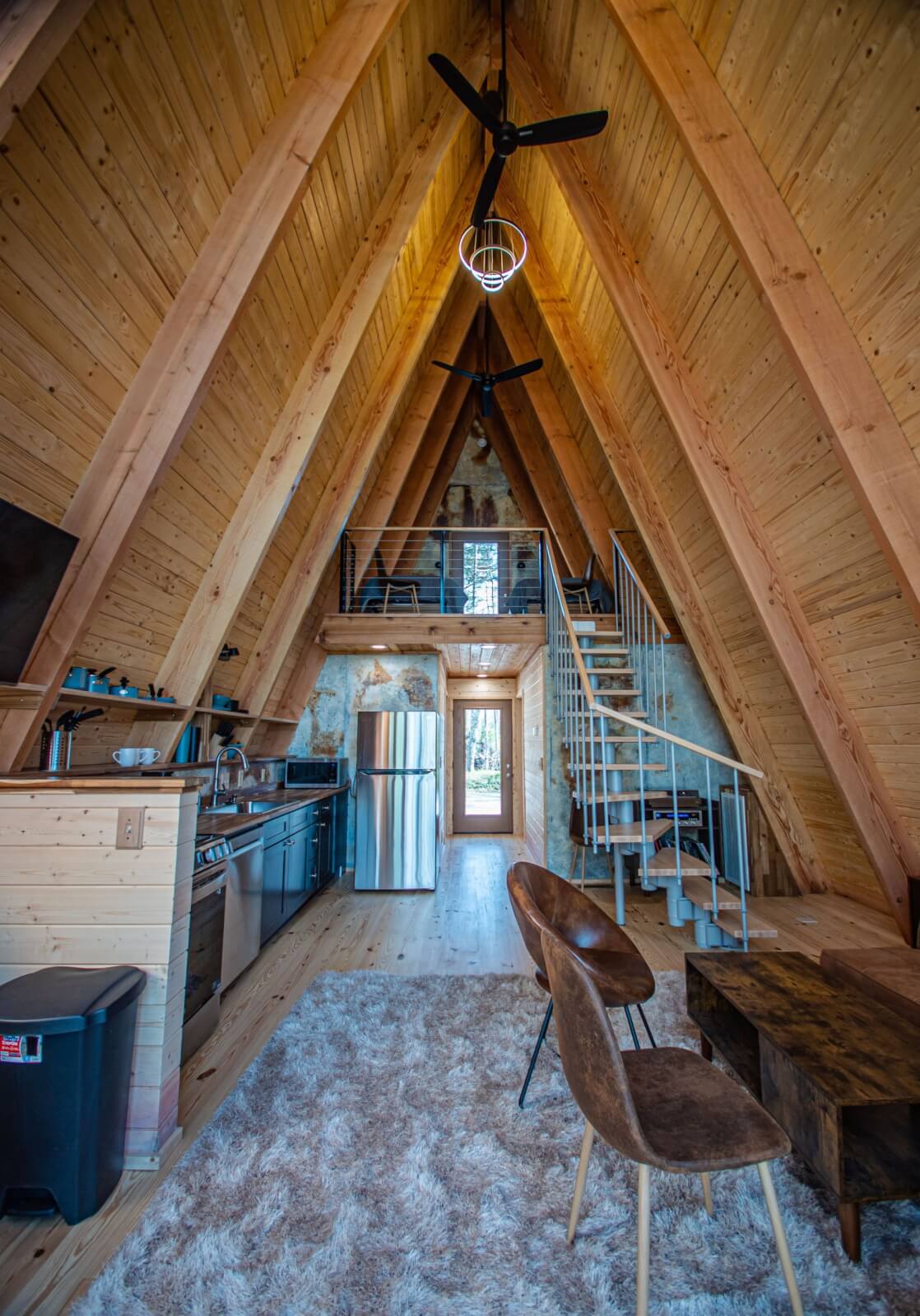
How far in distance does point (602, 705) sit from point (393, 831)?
2240mm

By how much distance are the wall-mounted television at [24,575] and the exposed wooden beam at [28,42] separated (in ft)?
3.80

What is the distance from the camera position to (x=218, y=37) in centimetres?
226

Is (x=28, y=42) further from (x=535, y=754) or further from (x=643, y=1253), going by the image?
(x=535, y=754)

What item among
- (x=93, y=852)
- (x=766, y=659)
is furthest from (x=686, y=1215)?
(x=766, y=659)

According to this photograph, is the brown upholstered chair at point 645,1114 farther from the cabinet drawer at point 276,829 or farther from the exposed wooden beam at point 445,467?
the exposed wooden beam at point 445,467

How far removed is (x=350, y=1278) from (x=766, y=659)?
4089mm

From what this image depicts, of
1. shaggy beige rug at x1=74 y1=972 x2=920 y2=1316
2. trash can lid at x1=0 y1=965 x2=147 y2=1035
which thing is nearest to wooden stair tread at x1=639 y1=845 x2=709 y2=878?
shaggy beige rug at x1=74 y1=972 x2=920 y2=1316

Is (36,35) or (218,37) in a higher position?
(218,37)

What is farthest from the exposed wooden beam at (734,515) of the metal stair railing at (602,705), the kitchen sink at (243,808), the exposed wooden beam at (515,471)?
the exposed wooden beam at (515,471)

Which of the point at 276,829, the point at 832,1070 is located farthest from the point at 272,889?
the point at 832,1070

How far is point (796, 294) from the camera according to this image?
8.18 ft

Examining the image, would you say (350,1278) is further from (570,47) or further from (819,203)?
(570,47)

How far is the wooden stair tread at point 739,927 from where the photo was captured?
3.43 meters

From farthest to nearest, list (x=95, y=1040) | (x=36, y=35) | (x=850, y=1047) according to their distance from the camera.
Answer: (x=850, y=1047), (x=95, y=1040), (x=36, y=35)
